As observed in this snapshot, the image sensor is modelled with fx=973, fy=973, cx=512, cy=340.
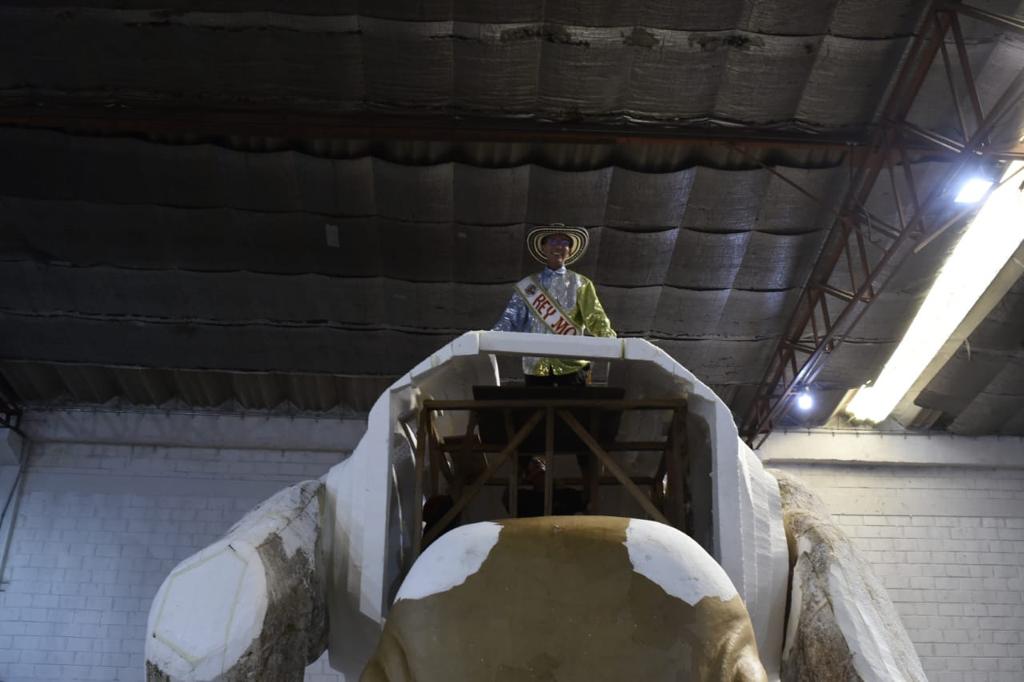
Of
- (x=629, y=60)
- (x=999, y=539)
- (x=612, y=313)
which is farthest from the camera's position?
(x=999, y=539)

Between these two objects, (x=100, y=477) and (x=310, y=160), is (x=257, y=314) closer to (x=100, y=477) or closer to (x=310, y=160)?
(x=310, y=160)

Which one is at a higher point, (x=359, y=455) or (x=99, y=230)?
(x=99, y=230)

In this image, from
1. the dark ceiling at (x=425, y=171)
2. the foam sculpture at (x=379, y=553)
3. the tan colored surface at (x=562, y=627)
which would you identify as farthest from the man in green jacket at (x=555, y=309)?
the dark ceiling at (x=425, y=171)

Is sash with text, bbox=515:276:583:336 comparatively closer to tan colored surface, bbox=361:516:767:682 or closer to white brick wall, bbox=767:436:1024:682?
tan colored surface, bbox=361:516:767:682

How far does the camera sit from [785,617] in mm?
4297

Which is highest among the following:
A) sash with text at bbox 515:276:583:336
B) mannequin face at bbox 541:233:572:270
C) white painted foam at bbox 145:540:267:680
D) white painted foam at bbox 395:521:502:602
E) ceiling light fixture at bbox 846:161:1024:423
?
ceiling light fixture at bbox 846:161:1024:423

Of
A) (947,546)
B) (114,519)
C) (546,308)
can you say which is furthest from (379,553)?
(947,546)

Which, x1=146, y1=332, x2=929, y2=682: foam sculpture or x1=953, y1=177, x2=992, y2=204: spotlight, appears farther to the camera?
x1=953, y1=177, x2=992, y2=204: spotlight

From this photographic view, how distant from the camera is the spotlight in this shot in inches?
335

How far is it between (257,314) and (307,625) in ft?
24.7

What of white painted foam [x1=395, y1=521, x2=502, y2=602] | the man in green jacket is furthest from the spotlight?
white painted foam [x1=395, y1=521, x2=502, y2=602]

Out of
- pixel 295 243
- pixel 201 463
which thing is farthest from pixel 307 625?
pixel 201 463

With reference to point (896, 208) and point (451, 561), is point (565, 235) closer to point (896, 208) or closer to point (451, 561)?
point (451, 561)

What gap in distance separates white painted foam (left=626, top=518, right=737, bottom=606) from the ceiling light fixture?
6473mm
